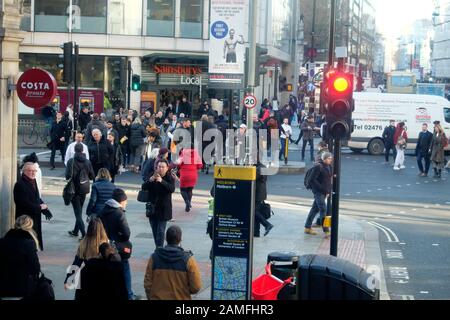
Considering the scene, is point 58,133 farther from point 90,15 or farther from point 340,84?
point 90,15

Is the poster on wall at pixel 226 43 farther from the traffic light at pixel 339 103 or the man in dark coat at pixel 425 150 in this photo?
the traffic light at pixel 339 103

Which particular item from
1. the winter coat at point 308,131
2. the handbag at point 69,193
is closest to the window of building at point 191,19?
the winter coat at point 308,131

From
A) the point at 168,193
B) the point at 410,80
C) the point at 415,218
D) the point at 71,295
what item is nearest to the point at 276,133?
the point at 415,218

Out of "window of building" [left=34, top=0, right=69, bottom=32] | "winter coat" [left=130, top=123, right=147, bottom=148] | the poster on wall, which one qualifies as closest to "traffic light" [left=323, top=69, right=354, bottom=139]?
the poster on wall

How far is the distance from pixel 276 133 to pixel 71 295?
64.5ft

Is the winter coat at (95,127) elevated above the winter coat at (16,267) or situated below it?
above

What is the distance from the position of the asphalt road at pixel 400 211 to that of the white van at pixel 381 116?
54.1 inches

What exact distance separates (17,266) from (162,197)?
15.9ft

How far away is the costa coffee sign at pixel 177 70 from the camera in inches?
1907

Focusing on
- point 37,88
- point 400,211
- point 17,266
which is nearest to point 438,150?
point 400,211

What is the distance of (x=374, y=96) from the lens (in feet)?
119

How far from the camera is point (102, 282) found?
8.70 meters
